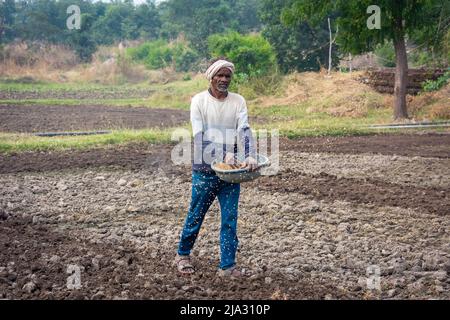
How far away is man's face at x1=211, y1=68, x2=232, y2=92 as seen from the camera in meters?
4.90

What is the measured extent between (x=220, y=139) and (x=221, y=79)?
47cm

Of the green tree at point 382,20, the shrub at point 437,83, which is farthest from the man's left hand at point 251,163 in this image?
the shrub at point 437,83

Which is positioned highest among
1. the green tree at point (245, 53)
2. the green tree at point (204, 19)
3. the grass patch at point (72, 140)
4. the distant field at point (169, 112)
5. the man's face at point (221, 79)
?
the green tree at point (204, 19)

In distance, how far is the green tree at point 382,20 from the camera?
1525 cm

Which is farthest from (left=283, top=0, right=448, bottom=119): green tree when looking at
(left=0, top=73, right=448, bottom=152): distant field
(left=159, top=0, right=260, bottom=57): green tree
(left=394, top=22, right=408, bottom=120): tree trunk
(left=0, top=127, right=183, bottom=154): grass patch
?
(left=159, top=0, right=260, bottom=57): green tree

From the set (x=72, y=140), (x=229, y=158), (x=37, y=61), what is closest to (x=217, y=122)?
(x=229, y=158)

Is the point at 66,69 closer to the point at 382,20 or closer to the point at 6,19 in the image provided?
the point at 6,19

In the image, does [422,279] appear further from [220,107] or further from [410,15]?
[410,15]

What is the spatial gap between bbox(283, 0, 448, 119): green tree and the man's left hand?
1132cm

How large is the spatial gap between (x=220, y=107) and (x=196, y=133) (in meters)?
0.28

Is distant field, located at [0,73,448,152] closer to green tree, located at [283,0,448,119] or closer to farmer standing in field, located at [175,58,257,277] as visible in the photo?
green tree, located at [283,0,448,119]

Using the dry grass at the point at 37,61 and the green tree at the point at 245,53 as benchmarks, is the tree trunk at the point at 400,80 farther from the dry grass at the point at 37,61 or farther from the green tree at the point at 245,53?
the dry grass at the point at 37,61

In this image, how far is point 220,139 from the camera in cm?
502

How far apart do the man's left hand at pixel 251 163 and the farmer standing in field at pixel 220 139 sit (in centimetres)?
10
